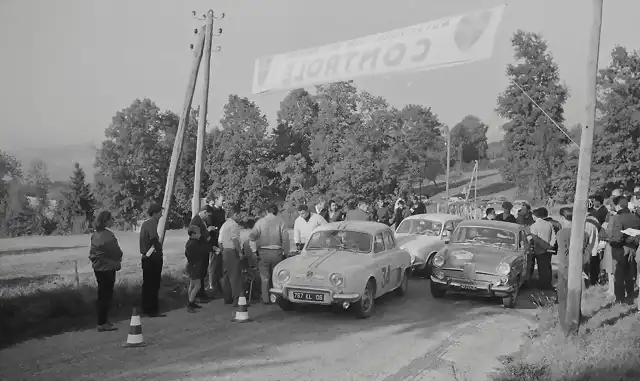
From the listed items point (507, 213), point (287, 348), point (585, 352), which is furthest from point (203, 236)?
point (507, 213)

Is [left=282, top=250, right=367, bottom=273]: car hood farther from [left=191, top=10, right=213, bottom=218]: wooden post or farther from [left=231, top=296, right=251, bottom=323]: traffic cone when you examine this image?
[left=191, top=10, right=213, bottom=218]: wooden post

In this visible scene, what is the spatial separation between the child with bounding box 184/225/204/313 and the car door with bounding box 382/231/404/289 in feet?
11.7

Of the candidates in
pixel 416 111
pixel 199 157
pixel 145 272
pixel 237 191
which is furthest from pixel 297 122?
pixel 145 272

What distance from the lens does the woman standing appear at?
29.3ft

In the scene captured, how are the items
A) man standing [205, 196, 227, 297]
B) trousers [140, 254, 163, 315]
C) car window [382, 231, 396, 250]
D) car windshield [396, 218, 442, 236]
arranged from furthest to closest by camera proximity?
car windshield [396, 218, 442, 236] → man standing [205, 196, 227, 297] → car window [382, 231, 396, 250] → trousers [140, 254, 163, 315]

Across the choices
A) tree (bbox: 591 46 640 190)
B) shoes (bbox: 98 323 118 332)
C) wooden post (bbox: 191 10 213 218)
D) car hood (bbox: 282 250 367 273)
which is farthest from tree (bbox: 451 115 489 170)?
shoes (bbox: 98 323 118 332)

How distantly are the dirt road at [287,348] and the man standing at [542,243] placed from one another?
266 centimetres

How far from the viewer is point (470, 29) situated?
846cm

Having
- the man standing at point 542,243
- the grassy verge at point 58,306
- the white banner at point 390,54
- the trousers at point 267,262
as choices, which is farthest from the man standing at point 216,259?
the man standing at point 542,243

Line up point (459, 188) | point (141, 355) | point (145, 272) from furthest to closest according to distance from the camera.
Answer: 1. point (459, 188)
2. point (145, 272)
3. point (141, 355)

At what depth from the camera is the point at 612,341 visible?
8.01 metres

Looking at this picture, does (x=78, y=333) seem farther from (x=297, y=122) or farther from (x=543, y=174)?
(x=543, y=174)

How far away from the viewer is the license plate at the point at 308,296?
9.95m

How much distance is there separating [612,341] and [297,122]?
52261 millimetres
